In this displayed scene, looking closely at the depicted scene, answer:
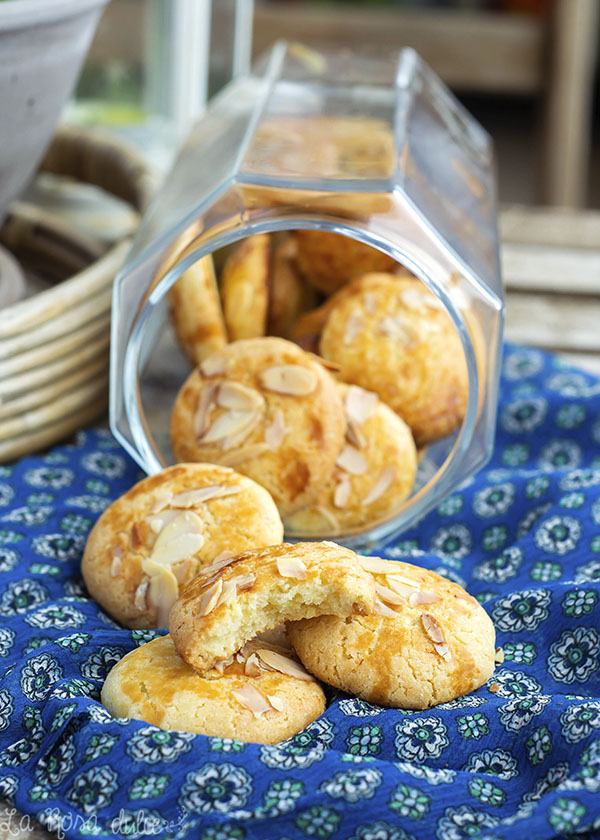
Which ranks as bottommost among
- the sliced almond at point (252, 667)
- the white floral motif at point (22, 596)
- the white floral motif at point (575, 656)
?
the white floral motif at point (22, 596)

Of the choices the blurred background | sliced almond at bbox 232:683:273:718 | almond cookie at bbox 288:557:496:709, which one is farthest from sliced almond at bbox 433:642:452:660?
the blurred background

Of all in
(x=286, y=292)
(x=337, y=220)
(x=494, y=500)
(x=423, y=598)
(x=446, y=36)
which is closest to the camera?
(x=423, y=598)

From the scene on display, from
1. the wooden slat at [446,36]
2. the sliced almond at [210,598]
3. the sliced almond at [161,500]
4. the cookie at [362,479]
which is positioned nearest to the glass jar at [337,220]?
the cookie at [362,479]

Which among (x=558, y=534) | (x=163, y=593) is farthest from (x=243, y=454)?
(x=558, y=534)

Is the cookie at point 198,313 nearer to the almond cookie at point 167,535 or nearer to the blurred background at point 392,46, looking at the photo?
the almond cookie at point 167,535

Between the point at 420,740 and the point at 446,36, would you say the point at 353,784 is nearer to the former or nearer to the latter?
the point at 420,740

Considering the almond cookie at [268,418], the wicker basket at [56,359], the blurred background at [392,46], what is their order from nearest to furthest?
the almond cookie at [268,418]
the wicker basket at [56,359]
the blurred background at [392,46]

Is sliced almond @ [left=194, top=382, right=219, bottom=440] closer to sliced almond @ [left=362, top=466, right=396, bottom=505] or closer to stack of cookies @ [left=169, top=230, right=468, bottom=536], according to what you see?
stack of cookies @ [left=169, top=230, right=468, bottom=536]
